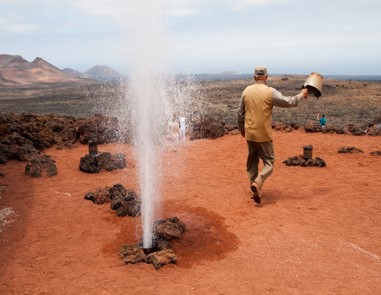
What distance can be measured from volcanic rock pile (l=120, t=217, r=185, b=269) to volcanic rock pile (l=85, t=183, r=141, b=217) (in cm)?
84

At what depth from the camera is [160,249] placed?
15.2 ft

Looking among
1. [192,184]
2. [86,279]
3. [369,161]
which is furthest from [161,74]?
[369,161]

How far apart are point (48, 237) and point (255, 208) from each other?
9.92ft

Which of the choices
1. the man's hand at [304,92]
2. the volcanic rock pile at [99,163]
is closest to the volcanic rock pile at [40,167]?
the volcanic rock pile at [99,163]

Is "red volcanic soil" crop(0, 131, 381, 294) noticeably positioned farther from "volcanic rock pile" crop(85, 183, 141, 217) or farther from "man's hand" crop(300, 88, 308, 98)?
"man's hand" crop(300, 88, 308, 98)

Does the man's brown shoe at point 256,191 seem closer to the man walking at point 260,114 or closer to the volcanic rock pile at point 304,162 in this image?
the man walking at point 260,114

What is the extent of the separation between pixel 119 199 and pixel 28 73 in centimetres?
11249

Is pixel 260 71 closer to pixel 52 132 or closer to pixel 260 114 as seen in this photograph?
pixel 260 114

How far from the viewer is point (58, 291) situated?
12.5 ft

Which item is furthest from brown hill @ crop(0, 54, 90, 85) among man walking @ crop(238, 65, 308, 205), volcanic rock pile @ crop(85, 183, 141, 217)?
man walking @ crop(238, 65, 308, 205)

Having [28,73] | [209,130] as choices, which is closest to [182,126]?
[209,130]

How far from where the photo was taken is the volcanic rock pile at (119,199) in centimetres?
587

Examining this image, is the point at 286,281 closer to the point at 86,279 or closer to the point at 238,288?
the point at 238,288

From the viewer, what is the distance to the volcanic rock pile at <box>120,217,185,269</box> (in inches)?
171
